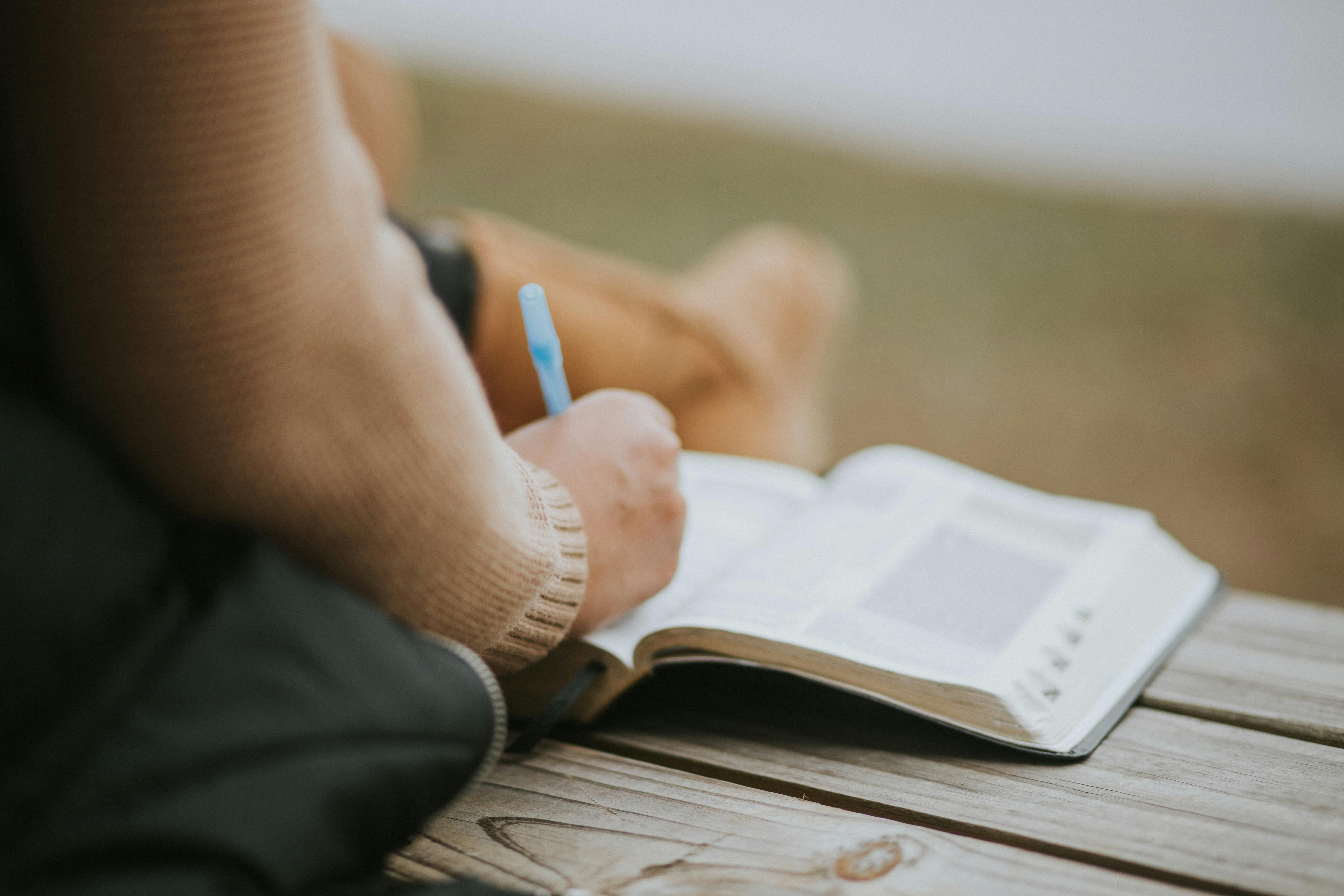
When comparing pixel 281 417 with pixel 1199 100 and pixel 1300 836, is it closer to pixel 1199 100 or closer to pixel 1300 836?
pixel 1300 836

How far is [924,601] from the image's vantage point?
0.53 meters

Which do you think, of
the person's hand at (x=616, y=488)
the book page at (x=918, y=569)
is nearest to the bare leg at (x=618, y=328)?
the book page at (x=918, y=569)

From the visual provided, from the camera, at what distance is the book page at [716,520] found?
506 mm

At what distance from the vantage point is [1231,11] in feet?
7.21

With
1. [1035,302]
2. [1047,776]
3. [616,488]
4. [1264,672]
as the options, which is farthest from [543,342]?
[1035,302]

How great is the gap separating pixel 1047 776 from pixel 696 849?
16 centimetres

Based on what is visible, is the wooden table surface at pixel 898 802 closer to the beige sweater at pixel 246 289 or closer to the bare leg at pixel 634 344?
the beige sweater at pixel 246 289

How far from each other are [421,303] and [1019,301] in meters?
2.19

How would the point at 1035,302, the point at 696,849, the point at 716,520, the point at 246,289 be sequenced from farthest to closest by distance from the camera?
the point at 1035,302 < the point at 716,520 < the point at 696,849 < the point at 246,289

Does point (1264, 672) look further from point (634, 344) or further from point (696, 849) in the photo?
point (634, 344)

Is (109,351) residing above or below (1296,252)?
above

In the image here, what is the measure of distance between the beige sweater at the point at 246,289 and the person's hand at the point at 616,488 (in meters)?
0.11

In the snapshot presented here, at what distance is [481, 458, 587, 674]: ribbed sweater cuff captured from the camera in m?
0.41

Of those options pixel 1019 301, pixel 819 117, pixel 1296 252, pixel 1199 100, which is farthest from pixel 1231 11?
pixel 819 117
